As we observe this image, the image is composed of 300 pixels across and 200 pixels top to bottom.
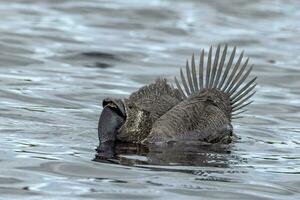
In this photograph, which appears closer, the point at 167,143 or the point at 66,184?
the point at 66,184

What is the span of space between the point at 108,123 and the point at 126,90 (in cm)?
403

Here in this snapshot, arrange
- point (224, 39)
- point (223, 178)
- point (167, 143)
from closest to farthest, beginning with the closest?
point (223, 178) → point (167, 143) → point (224, 39)

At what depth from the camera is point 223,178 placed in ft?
29.3

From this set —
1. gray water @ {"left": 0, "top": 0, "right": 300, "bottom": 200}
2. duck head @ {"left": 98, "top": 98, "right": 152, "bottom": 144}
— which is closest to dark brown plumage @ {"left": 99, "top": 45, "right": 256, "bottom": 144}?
duck head @ {"left": 98, "top": 98, "right": 152, "bottom": 144}

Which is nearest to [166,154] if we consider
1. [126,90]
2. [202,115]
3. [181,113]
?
[181,113]

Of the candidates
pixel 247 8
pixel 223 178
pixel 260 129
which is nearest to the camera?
pixel 223 178

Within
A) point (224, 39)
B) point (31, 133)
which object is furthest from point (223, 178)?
point (224, 39)

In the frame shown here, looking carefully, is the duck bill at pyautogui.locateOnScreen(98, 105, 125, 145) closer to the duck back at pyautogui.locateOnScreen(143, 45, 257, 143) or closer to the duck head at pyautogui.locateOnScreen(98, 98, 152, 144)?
the duck head at pyautogui.locateOnScreen(98, 98, 152, 144)

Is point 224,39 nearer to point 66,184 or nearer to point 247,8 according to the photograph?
point 247,8

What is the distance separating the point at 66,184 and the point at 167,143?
1842mm

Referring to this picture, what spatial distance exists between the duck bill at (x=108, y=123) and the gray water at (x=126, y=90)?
0.54 feet

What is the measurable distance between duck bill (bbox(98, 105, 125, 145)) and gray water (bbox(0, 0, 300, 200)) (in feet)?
0.54

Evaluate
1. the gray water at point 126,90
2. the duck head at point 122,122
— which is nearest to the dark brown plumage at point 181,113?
the duck head at point 122,122

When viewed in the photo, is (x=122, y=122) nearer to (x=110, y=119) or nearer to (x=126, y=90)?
(x=110, y=119)
